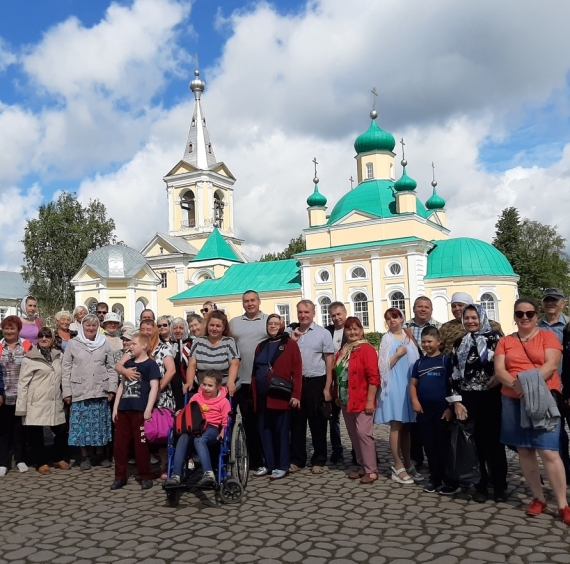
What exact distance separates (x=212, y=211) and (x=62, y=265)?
12.6 m

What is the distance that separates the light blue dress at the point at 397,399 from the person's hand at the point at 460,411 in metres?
0.68

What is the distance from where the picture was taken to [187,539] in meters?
4.28

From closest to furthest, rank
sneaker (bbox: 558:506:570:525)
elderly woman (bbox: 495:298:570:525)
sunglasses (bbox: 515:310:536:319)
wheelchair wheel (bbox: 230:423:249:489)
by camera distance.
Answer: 1. sneaker (bbox: 558:506:570:525)
2. elderly woman (bbox: 495:298:570:525)
3. sunglasses (bbox: 515:310:536:319)
4. wheelchair wheel (bbox: 230:423:249:489)

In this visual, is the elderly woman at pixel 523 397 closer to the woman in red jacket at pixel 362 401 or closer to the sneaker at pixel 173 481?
the woman in red jacket at pixel 362 401

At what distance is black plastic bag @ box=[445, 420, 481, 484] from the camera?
16.0 feet

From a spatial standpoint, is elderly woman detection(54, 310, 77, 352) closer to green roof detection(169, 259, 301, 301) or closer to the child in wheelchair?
the child in wheelchair

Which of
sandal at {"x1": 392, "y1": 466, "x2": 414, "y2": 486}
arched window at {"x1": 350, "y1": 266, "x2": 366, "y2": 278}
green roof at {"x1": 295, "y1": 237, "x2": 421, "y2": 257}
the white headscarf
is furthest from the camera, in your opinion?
arched window at {"x1": 350, "y1": 266, "x2": 366, "y2": 278}

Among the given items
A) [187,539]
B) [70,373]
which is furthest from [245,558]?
[70,373]

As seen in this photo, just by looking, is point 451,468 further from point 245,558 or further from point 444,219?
point 444,219

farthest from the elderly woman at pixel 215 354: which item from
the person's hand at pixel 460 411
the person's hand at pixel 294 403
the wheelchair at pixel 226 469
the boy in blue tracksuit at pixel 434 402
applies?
the person's hand at pixel 460 411

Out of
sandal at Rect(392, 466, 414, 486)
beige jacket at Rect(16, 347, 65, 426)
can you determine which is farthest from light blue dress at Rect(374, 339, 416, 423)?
beige jacket at Rect(16, 347, 65, 426)

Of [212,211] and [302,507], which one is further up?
[212,211]

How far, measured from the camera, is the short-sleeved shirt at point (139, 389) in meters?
5.74

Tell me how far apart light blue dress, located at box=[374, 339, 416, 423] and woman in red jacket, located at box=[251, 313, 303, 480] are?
85cm
